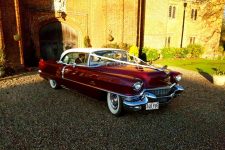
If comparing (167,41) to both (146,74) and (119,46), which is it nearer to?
(119,46)

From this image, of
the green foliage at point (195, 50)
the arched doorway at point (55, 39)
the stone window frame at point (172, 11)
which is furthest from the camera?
the green foliage at point (195, 50)

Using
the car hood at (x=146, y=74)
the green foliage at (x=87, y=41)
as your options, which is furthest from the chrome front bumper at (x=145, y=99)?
the green foliage at (x=87, y=41)

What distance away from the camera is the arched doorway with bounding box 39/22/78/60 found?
50.2 feet

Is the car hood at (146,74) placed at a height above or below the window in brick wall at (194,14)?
below

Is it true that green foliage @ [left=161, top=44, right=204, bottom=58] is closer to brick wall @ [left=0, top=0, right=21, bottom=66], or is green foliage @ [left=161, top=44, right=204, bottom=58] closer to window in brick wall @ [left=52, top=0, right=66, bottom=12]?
window in brick wall @ [left=52, top=0, right=66, bottom=12]

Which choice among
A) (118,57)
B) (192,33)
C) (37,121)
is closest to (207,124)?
(118,57)

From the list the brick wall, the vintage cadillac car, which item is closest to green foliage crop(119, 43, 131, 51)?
the brick wall

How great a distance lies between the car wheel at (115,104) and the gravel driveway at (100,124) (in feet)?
0.51

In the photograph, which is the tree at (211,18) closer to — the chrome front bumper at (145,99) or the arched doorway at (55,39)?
the arched doorway at (55,39)

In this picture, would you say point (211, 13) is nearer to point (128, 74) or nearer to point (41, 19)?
point (41, 19)

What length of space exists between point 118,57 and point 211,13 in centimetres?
2153

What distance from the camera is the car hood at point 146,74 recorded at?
18.1ft

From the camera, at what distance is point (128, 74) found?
18.8 feet

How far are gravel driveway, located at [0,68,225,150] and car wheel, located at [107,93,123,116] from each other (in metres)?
0.16
